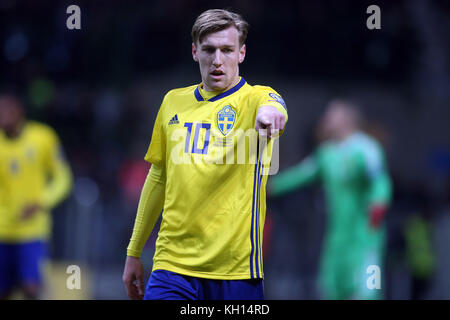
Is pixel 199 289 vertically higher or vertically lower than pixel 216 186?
lower

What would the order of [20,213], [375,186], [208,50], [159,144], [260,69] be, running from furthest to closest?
1. [260,69]
2. [20,213]
3. [375,186]
4. [159,144]
5. [208,50]

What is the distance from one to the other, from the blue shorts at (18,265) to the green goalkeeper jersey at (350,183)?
279 centimetres

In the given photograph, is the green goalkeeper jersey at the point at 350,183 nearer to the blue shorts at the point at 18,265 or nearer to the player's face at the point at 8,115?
the blue shorts at the point at 18,265

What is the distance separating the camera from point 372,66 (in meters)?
13.1

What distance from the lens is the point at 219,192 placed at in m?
3.47

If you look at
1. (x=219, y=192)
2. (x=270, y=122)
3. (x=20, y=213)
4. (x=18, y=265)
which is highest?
(x=270, y=122)

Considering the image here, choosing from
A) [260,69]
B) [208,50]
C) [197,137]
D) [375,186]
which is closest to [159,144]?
[197,137]

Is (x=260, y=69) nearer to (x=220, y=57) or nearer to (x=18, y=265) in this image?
(x=18, y=265)

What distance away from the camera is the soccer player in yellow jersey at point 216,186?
3.46m

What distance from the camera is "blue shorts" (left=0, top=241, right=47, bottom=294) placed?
805 centimetres

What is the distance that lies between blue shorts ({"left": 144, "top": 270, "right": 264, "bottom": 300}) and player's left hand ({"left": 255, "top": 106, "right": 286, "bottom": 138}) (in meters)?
0.79

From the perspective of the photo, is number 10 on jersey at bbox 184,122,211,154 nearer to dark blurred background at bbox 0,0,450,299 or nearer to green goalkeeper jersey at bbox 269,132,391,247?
green goalkeeper jersey at bbox 269,132,391,247

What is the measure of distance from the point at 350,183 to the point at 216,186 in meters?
4.79

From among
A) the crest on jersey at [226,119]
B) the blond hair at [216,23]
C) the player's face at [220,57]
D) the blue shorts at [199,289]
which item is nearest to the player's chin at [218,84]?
the player's face at [220,57]
